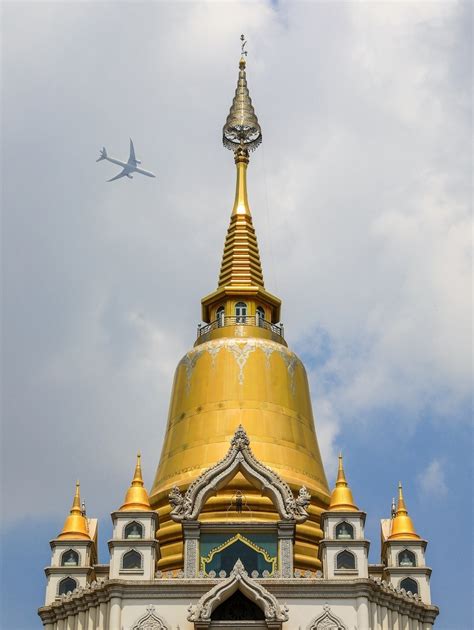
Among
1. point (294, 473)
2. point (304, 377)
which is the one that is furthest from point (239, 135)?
point (294, 473)

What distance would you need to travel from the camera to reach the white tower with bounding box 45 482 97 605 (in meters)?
53.5

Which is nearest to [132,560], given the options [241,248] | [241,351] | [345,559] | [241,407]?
[345,559]

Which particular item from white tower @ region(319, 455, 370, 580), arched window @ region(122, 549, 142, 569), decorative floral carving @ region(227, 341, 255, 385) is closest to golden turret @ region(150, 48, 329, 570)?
decorative floral carving @ region(227, 341, 255, 385)

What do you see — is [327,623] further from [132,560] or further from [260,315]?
[260,315]

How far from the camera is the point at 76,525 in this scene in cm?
5503

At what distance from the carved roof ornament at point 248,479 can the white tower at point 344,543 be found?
0.97 meters

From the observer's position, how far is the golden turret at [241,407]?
58.0m

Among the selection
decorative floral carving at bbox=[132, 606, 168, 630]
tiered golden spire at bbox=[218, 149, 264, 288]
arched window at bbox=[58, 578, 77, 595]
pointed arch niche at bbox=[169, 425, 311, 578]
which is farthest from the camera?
tiered golden spire at bbox=[218, 149, 264, 288]

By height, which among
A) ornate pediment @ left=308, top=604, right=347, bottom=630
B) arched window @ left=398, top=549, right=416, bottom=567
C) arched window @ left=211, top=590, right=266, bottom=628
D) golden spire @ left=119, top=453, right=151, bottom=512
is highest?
golden spire @ left=119, top=453, right=151, bottom=512

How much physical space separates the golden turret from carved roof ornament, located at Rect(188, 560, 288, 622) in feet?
18.2

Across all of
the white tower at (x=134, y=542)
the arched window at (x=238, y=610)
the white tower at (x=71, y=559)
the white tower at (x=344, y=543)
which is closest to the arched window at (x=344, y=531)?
the white tower at (x=344, y=543)

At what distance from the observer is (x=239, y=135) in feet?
241

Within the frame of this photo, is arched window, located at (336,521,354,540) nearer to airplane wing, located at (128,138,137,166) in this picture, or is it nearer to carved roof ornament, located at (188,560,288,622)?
carved roof ornament, located at (188,560,288,622)

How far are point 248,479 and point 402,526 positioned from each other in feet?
18.8
